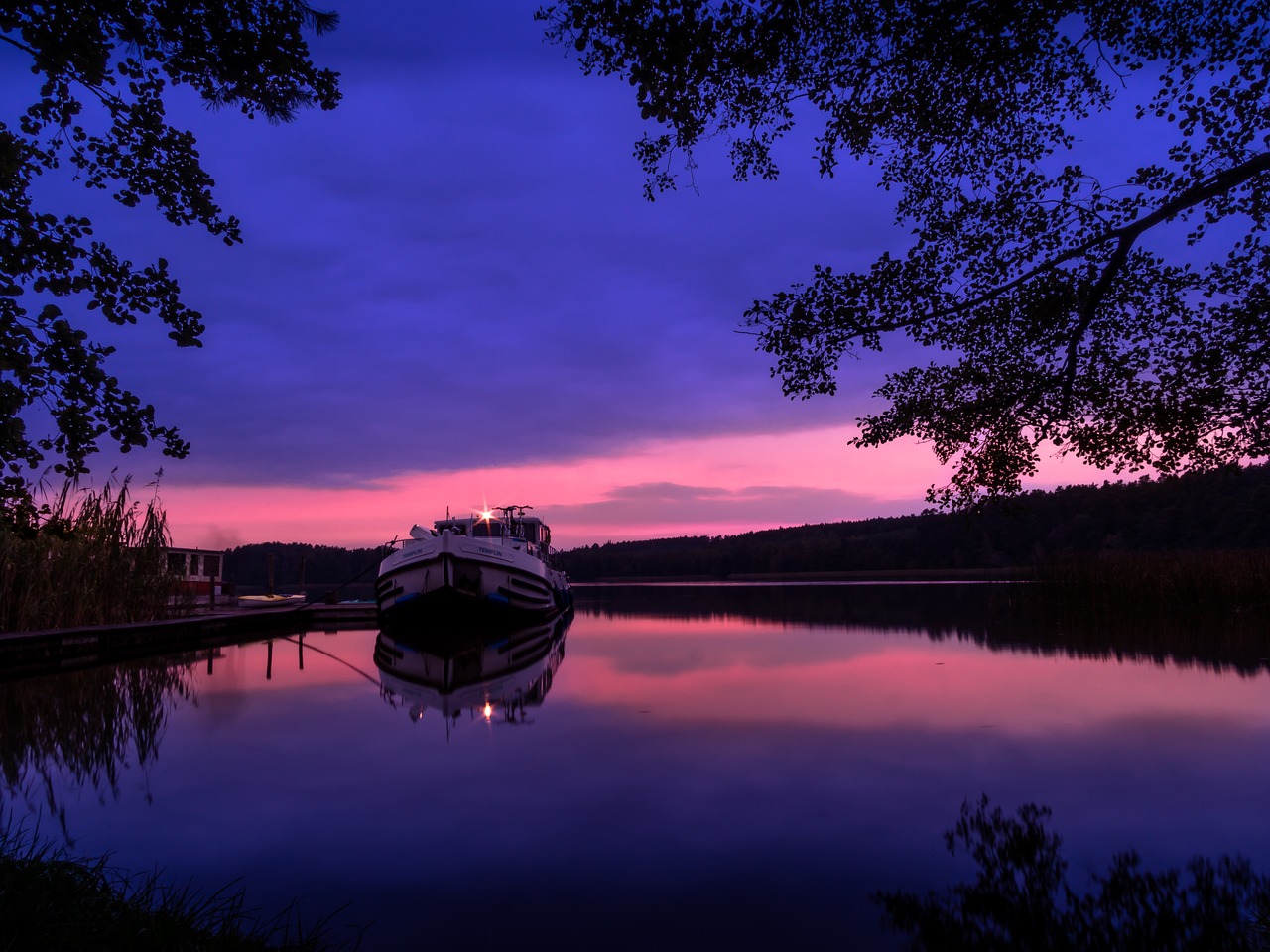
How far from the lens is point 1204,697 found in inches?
400

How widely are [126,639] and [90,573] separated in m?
1.67

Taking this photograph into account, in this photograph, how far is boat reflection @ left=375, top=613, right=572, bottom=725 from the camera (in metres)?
10.4

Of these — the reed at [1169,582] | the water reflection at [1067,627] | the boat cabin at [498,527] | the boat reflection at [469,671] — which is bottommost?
the boat reflection at [469,671]

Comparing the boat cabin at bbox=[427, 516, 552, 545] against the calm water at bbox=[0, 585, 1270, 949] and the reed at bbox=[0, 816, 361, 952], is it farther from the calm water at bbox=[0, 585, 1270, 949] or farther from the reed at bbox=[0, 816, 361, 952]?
the reed at bbox=[0, 816, 361, 952]

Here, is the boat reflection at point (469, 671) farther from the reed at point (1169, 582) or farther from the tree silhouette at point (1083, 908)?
the reed at point (1169, 582)

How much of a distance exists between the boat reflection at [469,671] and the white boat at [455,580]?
0.73 meters

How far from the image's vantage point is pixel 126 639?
648 inches

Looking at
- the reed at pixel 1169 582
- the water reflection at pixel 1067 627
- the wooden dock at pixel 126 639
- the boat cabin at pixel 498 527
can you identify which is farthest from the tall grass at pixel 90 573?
the reed at pixel 1169 582

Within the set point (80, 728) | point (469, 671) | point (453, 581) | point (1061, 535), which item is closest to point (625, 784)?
point (80, 728)

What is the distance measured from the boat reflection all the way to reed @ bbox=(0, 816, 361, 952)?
17.1ft

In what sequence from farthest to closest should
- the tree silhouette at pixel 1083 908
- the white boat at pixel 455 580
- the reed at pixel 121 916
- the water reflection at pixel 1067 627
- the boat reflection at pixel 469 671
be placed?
the white boat at pixel 455 580 → the water reflection at pixel 1067 627 → the boat reflection at pixel 469 671 → the tree silhouette at pixel 1083 908 → the reed at pixel 121 916

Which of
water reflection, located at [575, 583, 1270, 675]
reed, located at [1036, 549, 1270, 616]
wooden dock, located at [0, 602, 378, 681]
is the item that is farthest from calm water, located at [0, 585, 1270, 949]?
reed, located at [1036, 549, 1270, 616]

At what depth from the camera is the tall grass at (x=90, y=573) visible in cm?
1445

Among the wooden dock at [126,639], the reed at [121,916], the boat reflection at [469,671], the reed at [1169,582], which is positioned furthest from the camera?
the reed at [1169,582]
